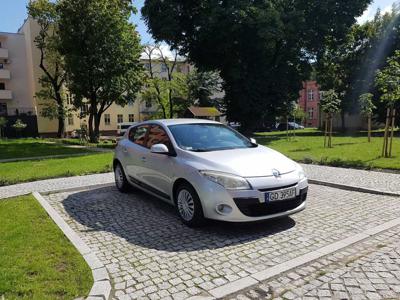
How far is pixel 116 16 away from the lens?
24.4 metres

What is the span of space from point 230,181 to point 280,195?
2.52 feet

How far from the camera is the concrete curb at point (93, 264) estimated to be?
3.58 meters

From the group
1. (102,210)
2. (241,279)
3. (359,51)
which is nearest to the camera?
(241,279)

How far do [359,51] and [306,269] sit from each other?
37.0m

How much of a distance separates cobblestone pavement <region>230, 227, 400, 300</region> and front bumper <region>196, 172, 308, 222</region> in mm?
1070

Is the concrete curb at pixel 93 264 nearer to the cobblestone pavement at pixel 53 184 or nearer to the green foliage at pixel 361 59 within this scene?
the cobblestone pavement at pixel 53 184

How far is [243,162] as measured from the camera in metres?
5.43

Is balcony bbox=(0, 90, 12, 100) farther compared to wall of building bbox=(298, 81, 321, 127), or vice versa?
wall of building bbox=(298, 81, 321, 127)

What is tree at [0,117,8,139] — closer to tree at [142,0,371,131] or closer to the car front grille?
tree at [142,0,371,131]

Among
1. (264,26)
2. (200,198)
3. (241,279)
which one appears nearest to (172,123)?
(200,198)

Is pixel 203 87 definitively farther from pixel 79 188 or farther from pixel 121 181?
pixel 121 181

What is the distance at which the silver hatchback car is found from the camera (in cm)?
507

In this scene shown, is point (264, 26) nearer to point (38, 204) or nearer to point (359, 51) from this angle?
point (359, 51)

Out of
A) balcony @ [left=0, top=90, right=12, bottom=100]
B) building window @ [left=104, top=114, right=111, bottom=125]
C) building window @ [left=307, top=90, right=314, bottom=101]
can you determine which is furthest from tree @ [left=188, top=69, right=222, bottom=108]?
balcony @ [left=0, top=90, right=12, bottom=100]
